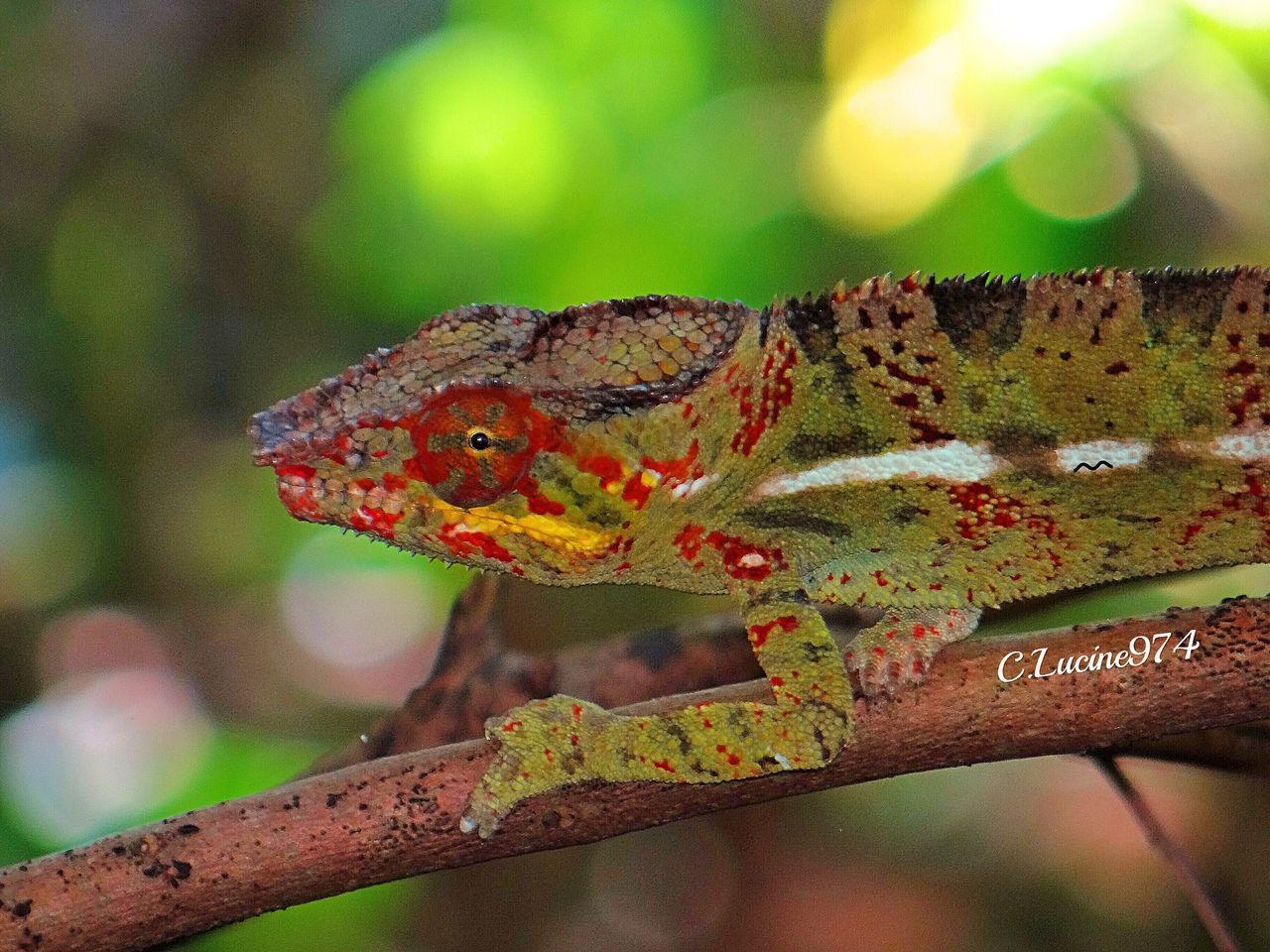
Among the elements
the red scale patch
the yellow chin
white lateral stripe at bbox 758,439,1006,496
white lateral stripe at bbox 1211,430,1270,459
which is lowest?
the yellow chin

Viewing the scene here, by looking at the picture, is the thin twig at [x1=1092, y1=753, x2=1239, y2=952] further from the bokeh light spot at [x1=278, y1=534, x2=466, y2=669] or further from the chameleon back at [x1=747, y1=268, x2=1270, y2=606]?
the bokeh light spot at [x1=278, y1=534, x2=466, y2=669]

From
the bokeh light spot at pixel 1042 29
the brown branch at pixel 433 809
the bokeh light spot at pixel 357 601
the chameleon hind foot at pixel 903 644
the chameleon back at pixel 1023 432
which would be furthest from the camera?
the bokeh light spot at pixel 357 601

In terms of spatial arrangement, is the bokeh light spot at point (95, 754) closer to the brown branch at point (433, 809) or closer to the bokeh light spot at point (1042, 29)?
the brown branch at point (433, 809)

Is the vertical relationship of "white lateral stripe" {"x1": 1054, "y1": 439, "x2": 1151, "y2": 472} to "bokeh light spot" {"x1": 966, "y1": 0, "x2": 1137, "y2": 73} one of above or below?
below

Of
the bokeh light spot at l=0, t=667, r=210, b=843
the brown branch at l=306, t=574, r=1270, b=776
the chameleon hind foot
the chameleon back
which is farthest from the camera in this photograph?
the bokeh light spot at l=0, t=667, r=210, b=843

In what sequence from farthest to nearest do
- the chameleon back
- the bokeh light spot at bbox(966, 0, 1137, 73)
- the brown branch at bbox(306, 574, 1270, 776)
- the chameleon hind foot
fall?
the bokeh light spot at bbox(966, 0, 1137, 73) → the brown branch at bbox(306, 574, 1270, 776) → the chameleon back → the chameleon hind foot

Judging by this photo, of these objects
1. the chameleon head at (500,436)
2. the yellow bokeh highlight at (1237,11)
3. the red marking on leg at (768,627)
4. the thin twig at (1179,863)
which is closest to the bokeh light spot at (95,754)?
the chameleon head at (500,436)

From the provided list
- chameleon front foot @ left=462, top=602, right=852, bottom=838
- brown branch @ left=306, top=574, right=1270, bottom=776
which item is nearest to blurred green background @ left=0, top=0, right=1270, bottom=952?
brown branch @ left=306, top=574, right=1270, bottom=776

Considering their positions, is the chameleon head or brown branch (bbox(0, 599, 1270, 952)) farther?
the chameleon head
